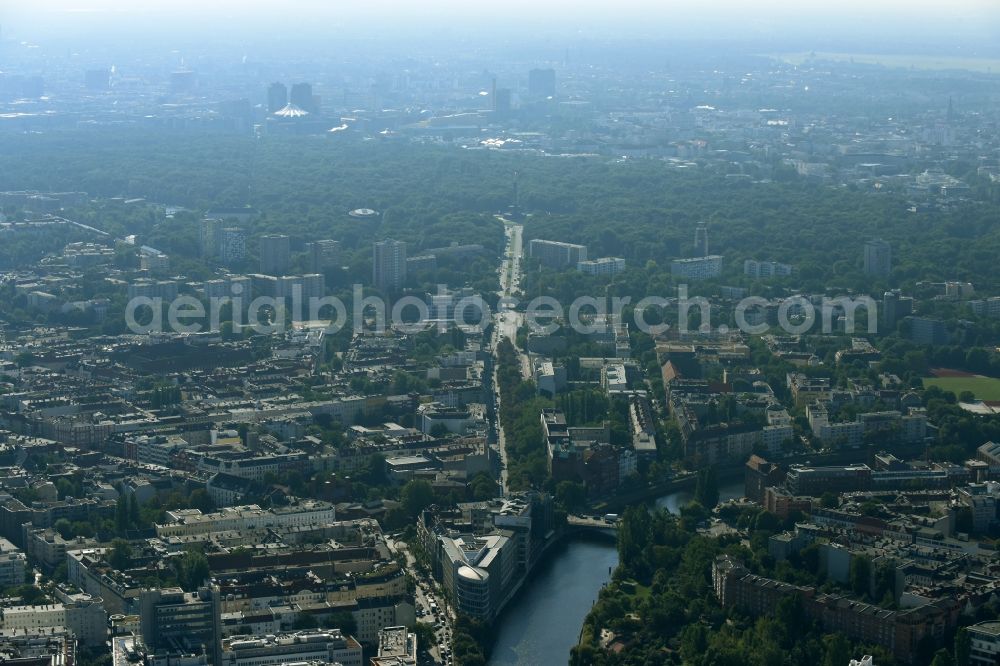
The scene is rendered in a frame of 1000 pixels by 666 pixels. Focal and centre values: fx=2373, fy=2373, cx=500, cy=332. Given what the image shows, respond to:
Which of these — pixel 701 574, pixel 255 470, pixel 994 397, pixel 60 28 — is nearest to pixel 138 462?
pixel 255 470

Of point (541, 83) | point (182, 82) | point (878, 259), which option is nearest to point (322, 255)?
point (878, 259)

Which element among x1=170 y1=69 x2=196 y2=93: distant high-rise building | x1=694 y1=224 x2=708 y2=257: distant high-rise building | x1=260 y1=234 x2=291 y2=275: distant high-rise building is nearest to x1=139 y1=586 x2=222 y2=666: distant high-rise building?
x1=260 y1=234 x2=291 y2=275: distant high-rise building

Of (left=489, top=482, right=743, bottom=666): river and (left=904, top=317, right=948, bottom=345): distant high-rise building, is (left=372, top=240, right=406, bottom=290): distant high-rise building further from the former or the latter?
(left=489, top=482, right=743, bottom=666): river

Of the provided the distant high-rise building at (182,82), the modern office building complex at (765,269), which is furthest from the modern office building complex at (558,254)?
the distant high-rise building at (182,82)

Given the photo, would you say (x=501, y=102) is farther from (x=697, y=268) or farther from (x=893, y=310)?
(x=893, y=310)

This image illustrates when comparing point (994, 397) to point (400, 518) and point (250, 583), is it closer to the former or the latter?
point (400, 518)
